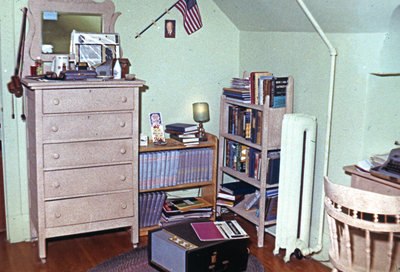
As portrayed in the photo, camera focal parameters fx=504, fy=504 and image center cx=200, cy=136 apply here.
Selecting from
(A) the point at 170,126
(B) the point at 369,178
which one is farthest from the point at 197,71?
(B) the point at 369,178

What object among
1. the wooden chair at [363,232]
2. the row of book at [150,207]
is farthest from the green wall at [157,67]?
the wooden chair at [363,232]

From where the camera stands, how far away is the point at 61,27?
3.86 m

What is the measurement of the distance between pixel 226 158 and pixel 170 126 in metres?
0.58

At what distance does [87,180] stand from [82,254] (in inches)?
22.7

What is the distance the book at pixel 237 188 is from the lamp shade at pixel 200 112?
0.62 metres

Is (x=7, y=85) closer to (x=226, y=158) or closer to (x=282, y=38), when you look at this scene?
(x=226, y=158)

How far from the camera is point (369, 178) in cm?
305

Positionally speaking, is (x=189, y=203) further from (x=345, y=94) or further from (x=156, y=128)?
(x=345, y=94)

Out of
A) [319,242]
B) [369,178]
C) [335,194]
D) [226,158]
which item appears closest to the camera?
[335,194]

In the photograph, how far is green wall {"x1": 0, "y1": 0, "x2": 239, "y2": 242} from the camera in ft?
12.7

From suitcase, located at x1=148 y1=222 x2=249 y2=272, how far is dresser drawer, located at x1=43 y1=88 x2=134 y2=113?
0.96 meters

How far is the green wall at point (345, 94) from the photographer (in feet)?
10.9

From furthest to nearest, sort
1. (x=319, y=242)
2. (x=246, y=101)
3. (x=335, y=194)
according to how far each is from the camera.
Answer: (x=246, y=101) < (x=319, y=242) < (x=335, y=194)

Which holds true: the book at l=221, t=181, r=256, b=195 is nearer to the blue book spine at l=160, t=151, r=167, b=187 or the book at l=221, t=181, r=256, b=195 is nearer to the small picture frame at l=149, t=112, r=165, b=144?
the blue book spine at l=160, t=151, r=167, b=187
